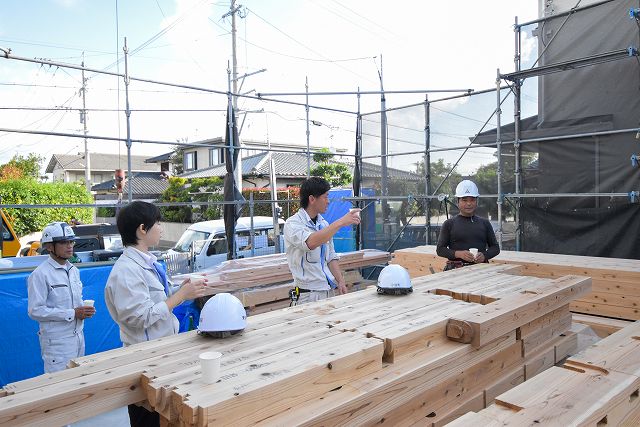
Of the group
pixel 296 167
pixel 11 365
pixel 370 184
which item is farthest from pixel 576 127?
pixel 296 167

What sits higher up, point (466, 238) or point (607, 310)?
point (466, 238)

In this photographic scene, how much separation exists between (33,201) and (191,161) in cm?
1414

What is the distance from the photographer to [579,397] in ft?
6.45

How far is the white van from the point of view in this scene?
10539 millimetres

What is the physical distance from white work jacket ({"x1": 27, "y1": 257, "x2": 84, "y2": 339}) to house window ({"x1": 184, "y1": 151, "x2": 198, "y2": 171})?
93.8 ft

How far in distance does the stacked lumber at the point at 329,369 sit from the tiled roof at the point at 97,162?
134ft

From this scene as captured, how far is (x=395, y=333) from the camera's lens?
90.7 inches

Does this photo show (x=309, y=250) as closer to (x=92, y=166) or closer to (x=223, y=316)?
(x=223, y=316)

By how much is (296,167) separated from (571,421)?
26.3 metres

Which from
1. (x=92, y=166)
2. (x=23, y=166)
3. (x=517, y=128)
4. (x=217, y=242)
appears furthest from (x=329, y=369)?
(x=92, y=166)

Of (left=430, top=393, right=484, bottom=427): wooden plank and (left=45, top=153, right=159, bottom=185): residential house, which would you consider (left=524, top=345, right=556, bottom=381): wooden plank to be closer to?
(left=430, top=393, right=484, bottom=427): wooden plank

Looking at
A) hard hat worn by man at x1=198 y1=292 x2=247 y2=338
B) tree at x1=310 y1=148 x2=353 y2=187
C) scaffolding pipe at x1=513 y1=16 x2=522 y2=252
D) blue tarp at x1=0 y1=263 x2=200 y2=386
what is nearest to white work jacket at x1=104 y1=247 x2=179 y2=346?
hard hat worn by man at x1=198 y1=292 x2=247 y2=338

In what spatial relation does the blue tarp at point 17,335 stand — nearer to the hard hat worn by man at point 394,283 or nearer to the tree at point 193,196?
the hard hat worn by man at point 394,283

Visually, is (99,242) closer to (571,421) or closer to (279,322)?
(279,322)
